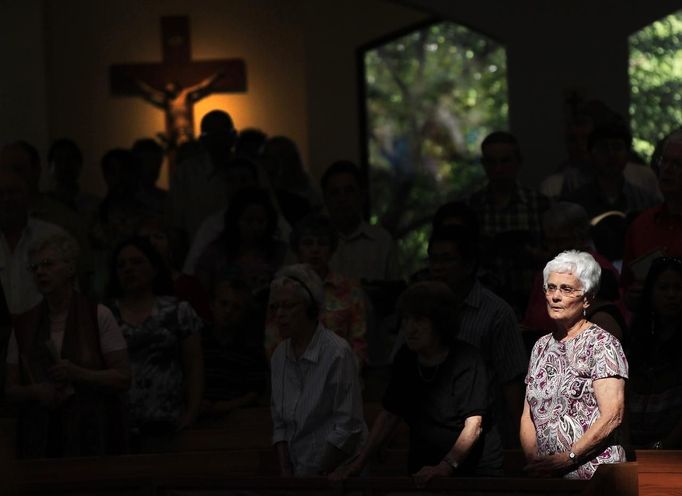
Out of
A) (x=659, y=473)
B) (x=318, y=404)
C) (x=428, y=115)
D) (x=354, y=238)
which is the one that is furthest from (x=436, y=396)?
(x=428, y=115)

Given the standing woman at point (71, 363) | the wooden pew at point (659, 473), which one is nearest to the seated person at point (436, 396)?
the wooden pew at point (659, 473)

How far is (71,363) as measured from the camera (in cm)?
891

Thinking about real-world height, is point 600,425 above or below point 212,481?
above

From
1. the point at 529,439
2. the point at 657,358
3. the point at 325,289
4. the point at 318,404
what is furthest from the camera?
the point at 325,289

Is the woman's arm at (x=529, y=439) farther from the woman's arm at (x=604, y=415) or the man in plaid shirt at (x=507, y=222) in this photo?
the man in plaid shirt at (x=507, y=222)

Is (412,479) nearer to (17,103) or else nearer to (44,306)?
(44,306)

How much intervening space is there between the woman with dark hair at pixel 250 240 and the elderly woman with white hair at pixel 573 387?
3746 mm

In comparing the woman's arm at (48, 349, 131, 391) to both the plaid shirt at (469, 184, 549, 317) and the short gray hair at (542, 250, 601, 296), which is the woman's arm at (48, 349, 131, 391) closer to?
the plaid shirt at (469, 184, 549, 317)

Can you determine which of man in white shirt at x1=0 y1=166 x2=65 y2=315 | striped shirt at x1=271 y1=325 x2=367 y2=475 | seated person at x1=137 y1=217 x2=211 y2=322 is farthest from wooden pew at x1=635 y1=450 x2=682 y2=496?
man in white shirt at x1=0 y1=166 x2=65 y2=315

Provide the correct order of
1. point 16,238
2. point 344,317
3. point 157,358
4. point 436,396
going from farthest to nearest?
1. point 16,238
2. point 344,317
3. point 157,358
4. point 436,396

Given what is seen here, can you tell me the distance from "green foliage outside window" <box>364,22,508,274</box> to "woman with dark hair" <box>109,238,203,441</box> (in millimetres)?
10348

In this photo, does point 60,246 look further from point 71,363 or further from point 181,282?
point 181,282

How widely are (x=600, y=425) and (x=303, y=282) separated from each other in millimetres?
1658

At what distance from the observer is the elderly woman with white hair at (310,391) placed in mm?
8023
